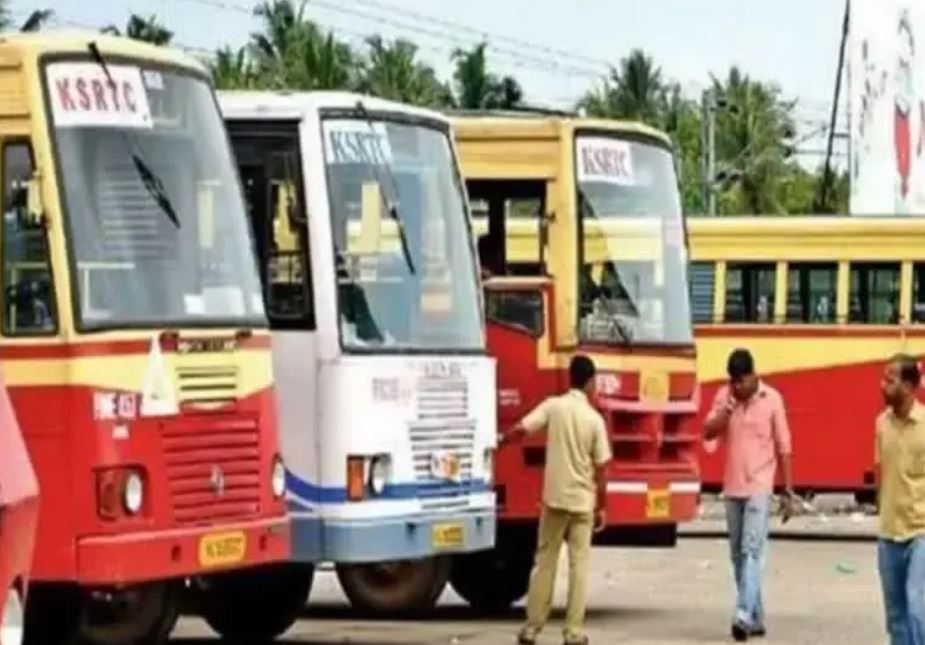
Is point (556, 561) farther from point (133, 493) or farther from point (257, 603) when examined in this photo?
point (133, 493)

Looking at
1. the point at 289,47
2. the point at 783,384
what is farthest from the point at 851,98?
the point at 289,47

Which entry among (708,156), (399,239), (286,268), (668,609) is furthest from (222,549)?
(708,156)

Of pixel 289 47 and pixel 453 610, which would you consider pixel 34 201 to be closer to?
pixel 453 610

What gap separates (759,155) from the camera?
7962 cm

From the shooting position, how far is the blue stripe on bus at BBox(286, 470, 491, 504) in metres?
17.7

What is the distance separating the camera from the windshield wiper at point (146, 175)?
15.4 metres

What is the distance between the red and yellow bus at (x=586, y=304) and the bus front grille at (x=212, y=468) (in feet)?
17.9


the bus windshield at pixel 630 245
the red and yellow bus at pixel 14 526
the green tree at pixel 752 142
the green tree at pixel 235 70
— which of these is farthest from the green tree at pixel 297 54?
the red and yellow bus at pixel 14 526

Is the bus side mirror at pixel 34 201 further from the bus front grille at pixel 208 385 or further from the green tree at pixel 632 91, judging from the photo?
the green tree at pixel 632 91

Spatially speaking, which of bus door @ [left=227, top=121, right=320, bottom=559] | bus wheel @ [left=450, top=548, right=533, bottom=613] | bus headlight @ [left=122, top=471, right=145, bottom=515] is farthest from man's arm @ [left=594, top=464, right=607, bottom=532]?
bus headlight @ [left=122, top=471, right=145, bottom=515]

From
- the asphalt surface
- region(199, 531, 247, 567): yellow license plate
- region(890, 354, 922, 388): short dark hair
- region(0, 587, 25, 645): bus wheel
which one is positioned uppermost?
region(890, 354, 922, 388): short dark hair

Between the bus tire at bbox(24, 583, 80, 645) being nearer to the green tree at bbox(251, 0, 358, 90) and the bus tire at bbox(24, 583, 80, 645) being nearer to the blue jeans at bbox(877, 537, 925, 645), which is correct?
the blue jeans at bbox(877, 537, 925, 645)

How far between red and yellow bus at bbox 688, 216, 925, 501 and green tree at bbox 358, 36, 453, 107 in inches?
1111

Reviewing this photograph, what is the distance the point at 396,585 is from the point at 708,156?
4852 centimetres
